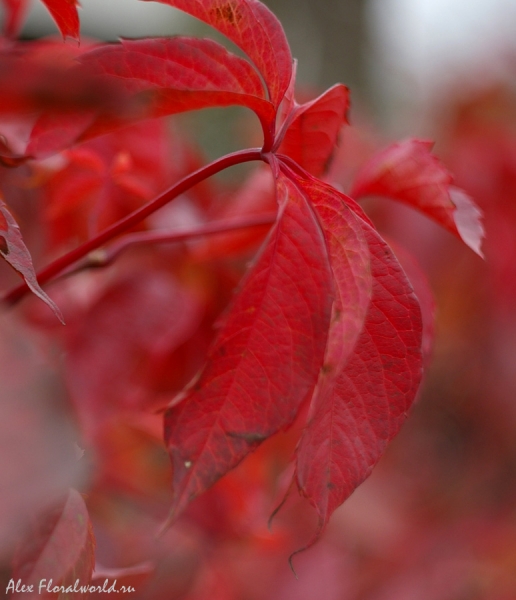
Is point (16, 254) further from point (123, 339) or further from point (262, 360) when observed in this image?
point (123, 339)

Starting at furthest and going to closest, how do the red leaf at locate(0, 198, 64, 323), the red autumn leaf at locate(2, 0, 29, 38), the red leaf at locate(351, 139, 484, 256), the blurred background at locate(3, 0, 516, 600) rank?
the blurred background at locate(3, 0, 516, 600) → the red autumn leaf at locate(2, 0, 29, 38) → the red leaf at locate(351, 139, 484, 256) → the red leaf at locate(0, 198, 64, 323)

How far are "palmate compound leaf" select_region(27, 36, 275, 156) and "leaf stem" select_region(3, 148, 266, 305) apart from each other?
3cm

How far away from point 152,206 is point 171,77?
0.28 feet

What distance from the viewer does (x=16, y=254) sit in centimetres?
36

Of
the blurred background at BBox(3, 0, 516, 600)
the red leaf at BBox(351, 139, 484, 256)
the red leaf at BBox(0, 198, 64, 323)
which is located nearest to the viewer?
the red leaf at BBox(0, 198, 64, 323)

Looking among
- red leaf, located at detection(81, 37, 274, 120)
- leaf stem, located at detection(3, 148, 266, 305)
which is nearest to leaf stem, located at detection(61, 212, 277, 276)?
leaf stem, located at detection(3, 148, 266, 305)

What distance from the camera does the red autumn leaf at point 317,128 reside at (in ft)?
1.46

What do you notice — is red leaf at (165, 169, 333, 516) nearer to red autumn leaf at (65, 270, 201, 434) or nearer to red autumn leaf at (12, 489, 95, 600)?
red autumn leaf at (12, 489, 95, 600)

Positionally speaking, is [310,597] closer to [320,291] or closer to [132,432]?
[132,432]

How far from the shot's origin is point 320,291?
0.38 metres

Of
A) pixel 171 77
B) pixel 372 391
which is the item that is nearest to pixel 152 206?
pixel 171 77

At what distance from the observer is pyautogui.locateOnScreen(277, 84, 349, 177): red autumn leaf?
1.46ft

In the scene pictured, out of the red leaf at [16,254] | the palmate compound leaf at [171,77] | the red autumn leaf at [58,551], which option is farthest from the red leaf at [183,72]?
the red autumn leaf at [58,551]

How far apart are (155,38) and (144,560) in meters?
0.64
